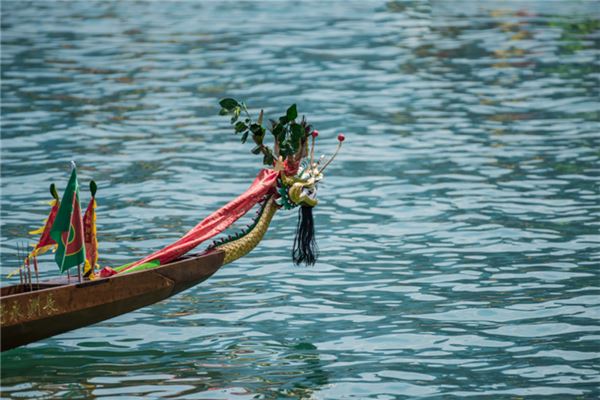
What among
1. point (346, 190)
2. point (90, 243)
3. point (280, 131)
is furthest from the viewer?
point (346, 190)

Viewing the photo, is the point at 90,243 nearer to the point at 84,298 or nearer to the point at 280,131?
the point at 84,298

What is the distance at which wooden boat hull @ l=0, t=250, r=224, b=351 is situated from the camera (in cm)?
952

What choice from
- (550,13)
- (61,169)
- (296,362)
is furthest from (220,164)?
(550,13)

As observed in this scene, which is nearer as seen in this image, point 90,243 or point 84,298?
point 84,298

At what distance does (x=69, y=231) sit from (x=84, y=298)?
24.2 inches

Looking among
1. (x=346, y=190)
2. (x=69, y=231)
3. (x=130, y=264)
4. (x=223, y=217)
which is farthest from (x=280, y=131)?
(x=346, y=190)

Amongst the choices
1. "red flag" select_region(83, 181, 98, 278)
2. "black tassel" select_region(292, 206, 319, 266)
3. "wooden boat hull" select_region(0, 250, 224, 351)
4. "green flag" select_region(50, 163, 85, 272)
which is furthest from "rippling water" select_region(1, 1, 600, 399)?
"green flag" select_region(50, 163, 85, 272)

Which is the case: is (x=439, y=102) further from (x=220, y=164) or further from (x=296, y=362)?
(x=296, y=362)

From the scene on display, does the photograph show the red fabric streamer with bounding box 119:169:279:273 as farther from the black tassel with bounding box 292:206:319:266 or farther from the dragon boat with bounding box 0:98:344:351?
the black tassel with bounding box 292:206:319:266

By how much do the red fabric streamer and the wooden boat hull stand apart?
15cm

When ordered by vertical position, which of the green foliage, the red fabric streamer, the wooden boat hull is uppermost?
the green foliage

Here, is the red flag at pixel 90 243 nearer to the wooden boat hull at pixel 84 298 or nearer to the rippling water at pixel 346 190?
the wooden boat hull at pixel 84 298

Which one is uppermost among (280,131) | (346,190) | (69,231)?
(280,131)

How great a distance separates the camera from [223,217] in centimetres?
1105
